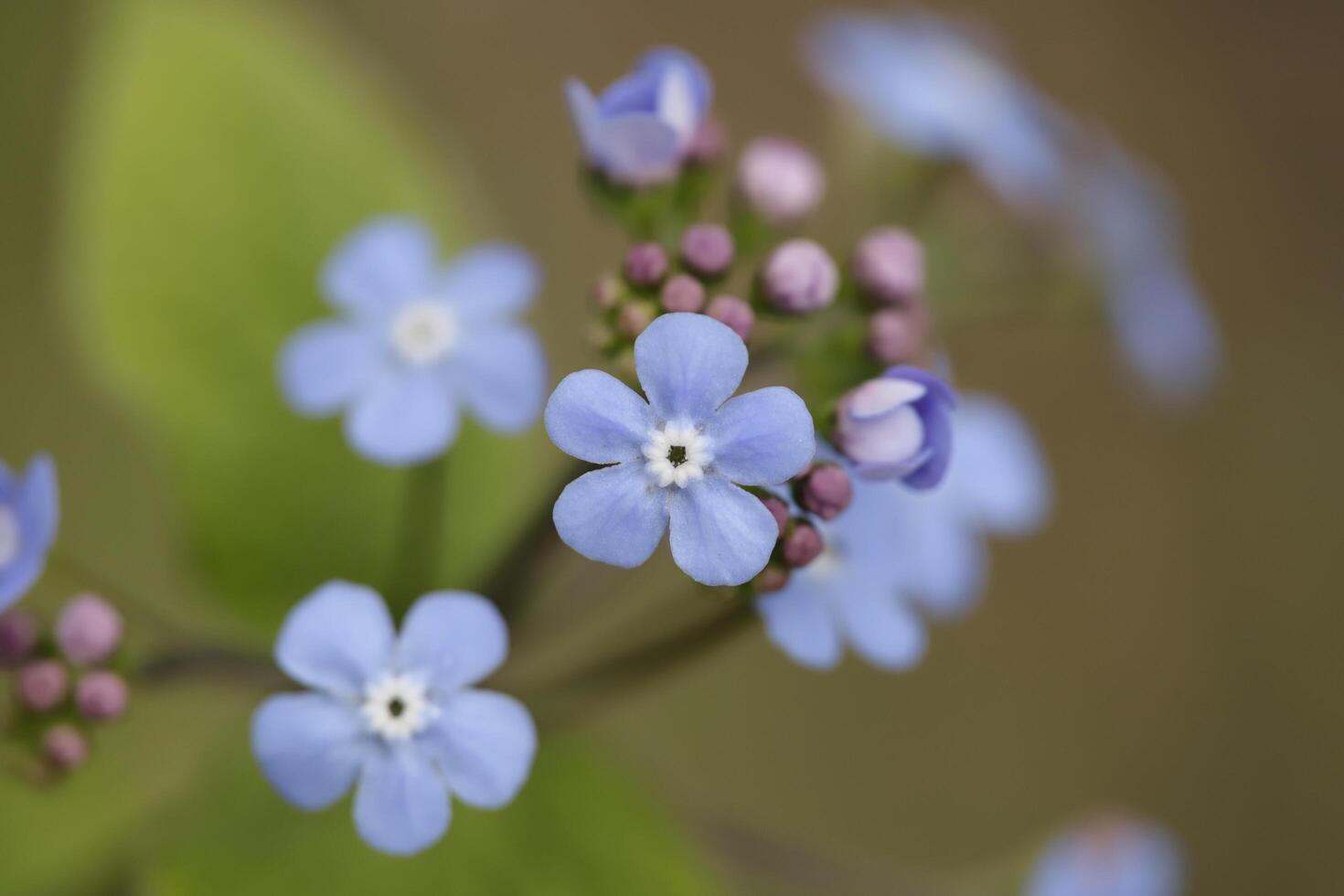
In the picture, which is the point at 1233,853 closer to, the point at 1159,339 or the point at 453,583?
the point at 1159,339

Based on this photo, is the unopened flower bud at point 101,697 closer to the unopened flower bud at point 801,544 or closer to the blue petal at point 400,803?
the blue petal at point 400,803

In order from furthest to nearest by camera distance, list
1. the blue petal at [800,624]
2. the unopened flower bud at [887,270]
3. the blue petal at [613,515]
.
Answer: the unopened flower bud at [887,270] → the blue petal at [800,624] → the blue petal at [613,515]

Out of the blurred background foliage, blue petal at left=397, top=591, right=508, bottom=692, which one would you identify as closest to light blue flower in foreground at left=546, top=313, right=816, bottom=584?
blue petal at left=397, top=591, right=508, bottom=692

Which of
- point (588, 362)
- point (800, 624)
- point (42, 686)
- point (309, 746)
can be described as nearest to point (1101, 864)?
point (800, 624)

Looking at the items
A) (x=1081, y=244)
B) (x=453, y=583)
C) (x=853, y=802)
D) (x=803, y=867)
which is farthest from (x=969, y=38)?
(x=853, y=802)

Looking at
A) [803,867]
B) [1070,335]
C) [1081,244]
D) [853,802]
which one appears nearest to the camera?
[803,867]

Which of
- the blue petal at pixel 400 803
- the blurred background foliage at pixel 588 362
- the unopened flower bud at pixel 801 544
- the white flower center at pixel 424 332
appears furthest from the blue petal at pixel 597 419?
the blurred background foliage at pixel 588 362

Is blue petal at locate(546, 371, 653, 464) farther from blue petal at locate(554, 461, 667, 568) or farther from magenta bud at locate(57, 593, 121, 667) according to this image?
magenta bud at locate(57, 593, 121, 667)
